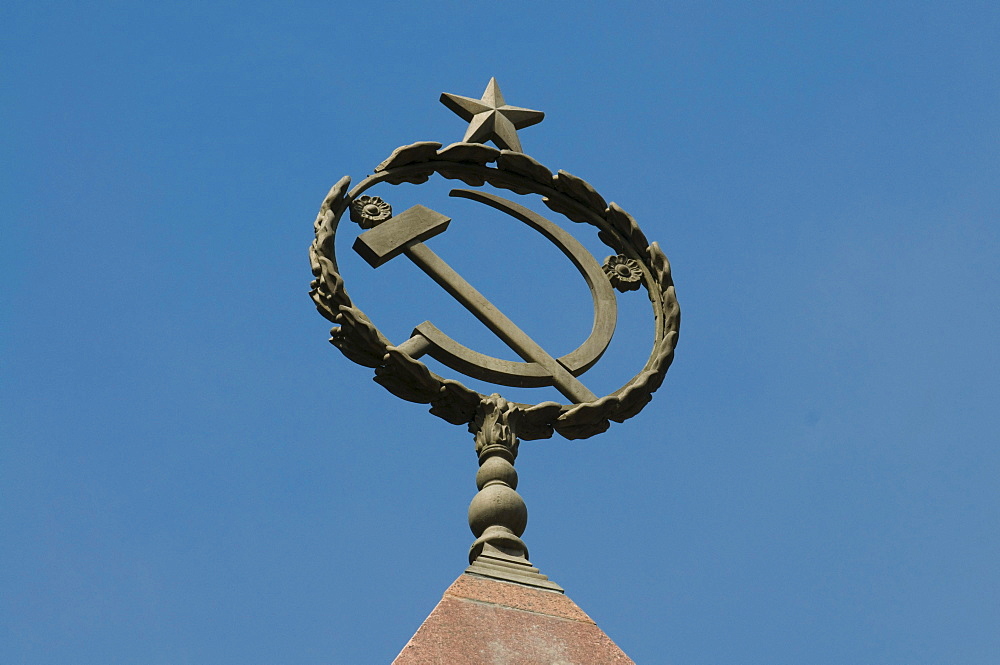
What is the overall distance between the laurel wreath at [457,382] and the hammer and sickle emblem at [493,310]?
0.58 ft

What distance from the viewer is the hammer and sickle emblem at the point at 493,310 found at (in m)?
9.11

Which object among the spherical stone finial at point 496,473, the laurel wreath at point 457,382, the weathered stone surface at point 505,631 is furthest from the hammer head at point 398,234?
the weathered stone surface at point 505,631

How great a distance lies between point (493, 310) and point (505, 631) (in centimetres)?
267

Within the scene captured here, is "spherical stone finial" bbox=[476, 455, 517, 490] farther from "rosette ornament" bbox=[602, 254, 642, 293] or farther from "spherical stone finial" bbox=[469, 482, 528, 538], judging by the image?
"rosette ornament" bbox=[602, 254, 642, 293]

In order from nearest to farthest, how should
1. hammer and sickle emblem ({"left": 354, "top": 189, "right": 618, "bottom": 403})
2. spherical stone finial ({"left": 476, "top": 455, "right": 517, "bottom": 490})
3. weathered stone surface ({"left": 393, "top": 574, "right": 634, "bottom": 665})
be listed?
weathered stone surface ({"left": 393, "top": 574, "right": 634, "bottom": 665})
spherical stone finial ({"left": 476, "top": 455, "right": 517, "bottom": 490})
hammer and sickle emblem ({"left": 354, "top": 189, "right": 618, "bottom": 403})

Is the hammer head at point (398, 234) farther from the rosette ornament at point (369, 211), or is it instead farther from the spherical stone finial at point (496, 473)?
the spherical stone finial at point (496, 473)

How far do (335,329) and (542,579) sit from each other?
6.00 ft

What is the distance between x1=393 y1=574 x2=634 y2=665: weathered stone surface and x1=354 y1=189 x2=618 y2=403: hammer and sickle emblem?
64.9 inches

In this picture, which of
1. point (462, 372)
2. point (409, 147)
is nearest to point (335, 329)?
point (462, 372)

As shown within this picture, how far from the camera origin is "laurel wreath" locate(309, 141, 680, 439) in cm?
884

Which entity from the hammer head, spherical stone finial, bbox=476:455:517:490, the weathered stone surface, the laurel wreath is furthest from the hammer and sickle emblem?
the weathered stone surface

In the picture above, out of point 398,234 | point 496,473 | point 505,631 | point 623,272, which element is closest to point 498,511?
point 496,473

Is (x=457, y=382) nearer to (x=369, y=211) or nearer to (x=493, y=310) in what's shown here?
(x=493, y=310)

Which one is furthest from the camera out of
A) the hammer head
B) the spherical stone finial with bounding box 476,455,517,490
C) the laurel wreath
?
the hammer head
